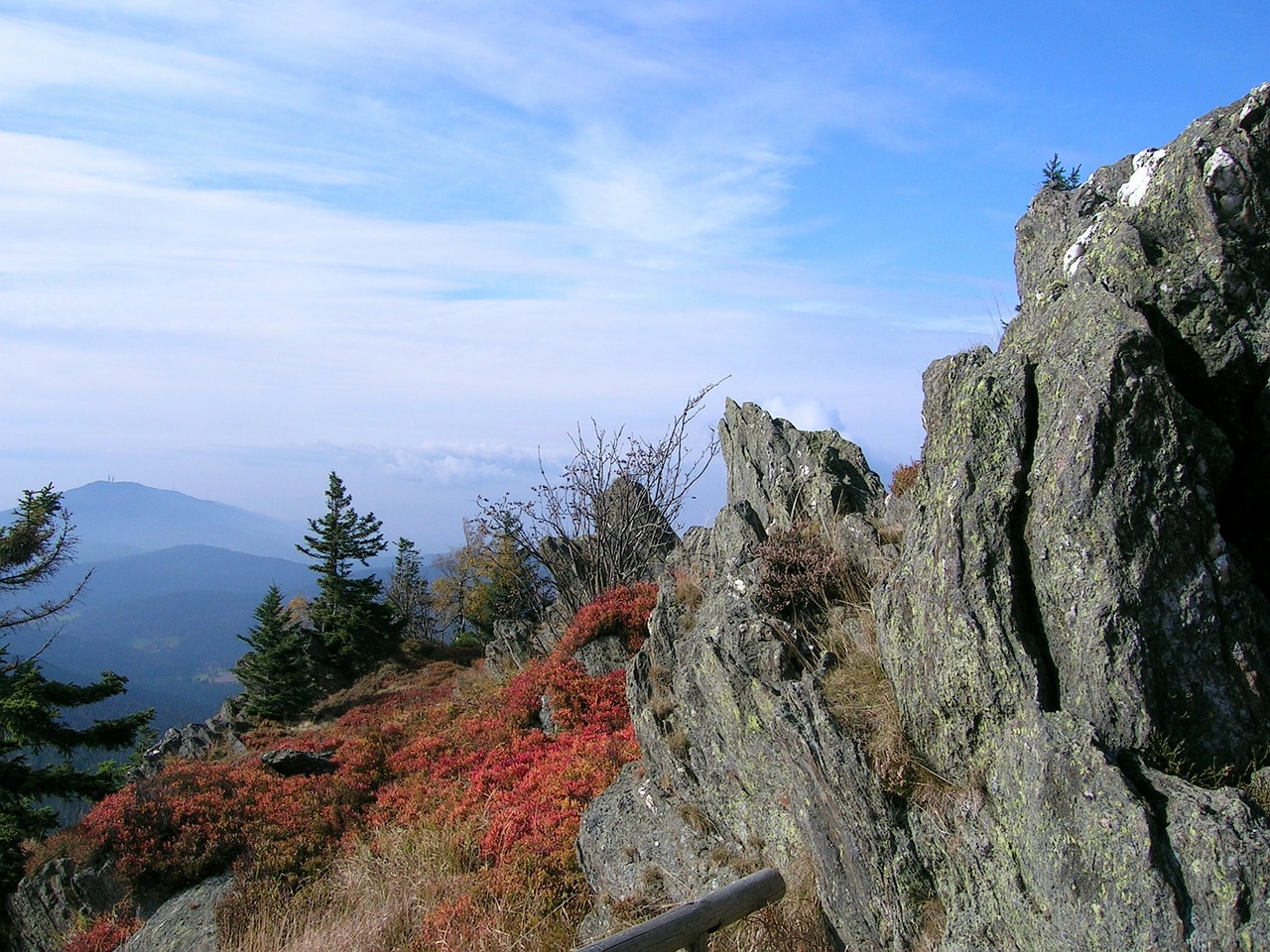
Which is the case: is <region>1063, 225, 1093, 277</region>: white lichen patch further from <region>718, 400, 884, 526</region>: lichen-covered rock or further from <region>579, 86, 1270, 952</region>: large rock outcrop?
<region>718, 400, 884, 526</region>: lichen-covered rock

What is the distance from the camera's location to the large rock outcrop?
4.06m

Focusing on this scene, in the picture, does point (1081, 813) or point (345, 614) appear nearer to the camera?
point (1081, 813)

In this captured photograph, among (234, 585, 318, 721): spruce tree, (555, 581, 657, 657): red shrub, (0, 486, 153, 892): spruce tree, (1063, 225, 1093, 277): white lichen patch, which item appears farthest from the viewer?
(234, 585, 318, 721): spruce tree

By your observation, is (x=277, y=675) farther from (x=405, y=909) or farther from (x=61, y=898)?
(x=405, y=909)

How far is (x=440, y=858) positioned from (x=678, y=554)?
7.35 m

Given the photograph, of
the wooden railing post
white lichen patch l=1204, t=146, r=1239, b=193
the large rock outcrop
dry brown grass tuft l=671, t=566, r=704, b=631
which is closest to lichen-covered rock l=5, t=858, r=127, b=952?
dry brown grass tuft l=671, t=566, r=704, b=631

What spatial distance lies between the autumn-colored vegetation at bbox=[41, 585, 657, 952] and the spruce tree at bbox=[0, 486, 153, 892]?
525cm

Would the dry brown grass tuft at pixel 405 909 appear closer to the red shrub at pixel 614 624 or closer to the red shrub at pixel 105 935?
the red shrub at pixel 105 935

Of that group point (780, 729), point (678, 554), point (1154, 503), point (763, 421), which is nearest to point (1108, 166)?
point (1154, 503)

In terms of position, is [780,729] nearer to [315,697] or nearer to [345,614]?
[315,697]

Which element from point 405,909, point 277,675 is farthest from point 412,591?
point 405,909

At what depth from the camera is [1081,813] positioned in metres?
4.11

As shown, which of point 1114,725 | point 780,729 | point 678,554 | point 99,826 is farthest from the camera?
point 678,554

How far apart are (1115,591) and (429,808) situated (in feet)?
36.8
